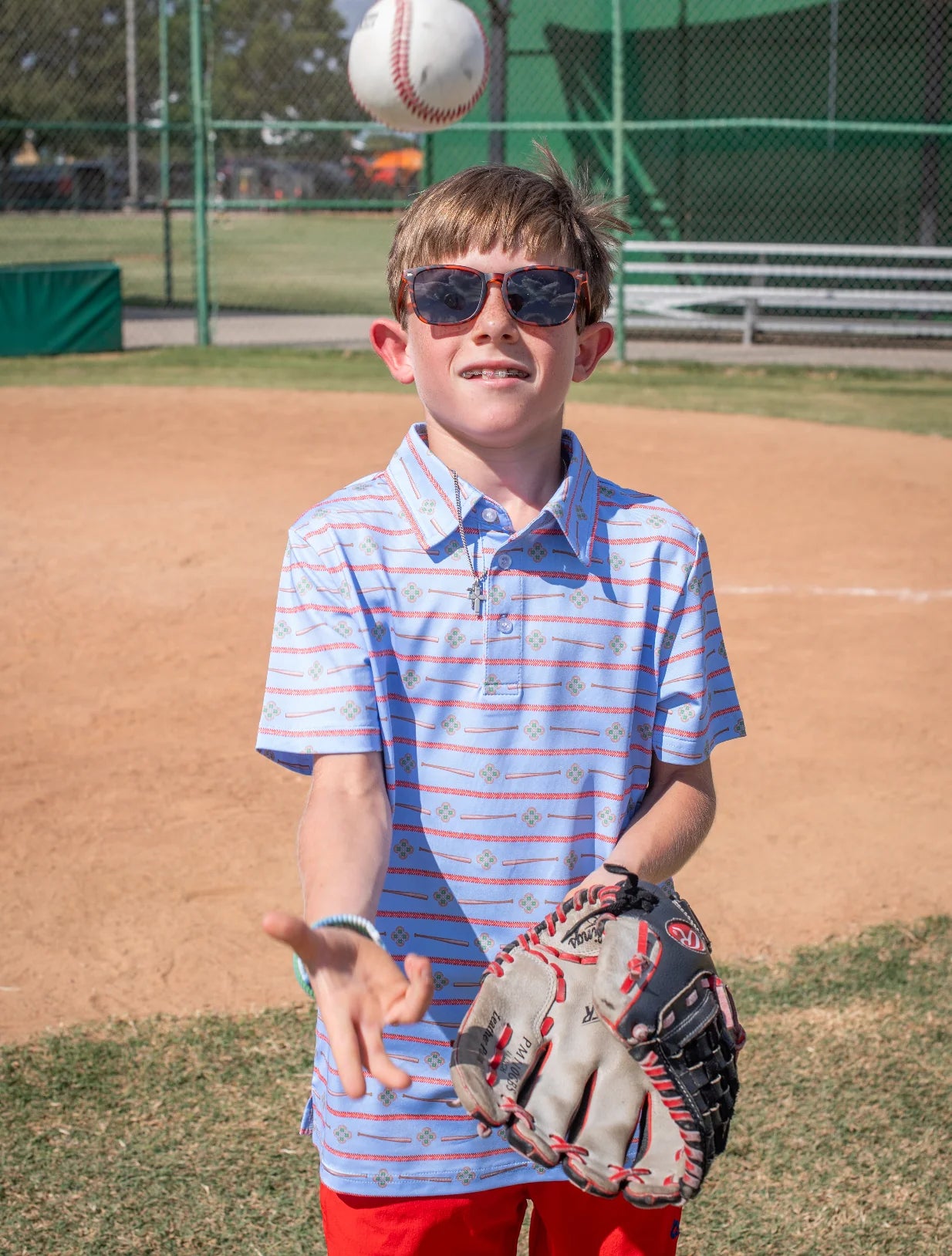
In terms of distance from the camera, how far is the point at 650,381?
12195mm

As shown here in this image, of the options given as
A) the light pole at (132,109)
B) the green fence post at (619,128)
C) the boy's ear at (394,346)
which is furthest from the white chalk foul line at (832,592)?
the light pole at (132,109)

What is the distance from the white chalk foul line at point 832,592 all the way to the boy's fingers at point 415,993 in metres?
4.94

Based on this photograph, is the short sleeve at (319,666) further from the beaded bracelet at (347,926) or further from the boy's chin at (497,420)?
the beaded bracelet at (347,926)

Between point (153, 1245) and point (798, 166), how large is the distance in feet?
54.4

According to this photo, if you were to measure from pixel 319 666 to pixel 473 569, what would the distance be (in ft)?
0.73

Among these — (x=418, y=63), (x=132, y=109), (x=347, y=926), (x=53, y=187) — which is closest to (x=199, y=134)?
(x=418, y=63)

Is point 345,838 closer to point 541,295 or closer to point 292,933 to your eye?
point 292,933

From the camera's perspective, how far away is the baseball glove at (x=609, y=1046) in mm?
1578

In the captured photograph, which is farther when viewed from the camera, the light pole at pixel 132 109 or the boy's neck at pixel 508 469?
the light pole at pixel 132 109

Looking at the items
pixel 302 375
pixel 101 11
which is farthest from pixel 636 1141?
pixel 101 11

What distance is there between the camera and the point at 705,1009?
1620 mm

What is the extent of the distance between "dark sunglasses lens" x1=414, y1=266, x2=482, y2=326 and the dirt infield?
1.99 metres

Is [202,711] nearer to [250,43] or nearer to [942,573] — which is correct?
[942,573]

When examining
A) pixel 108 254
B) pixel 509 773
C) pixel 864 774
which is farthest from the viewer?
pixel 108 254
